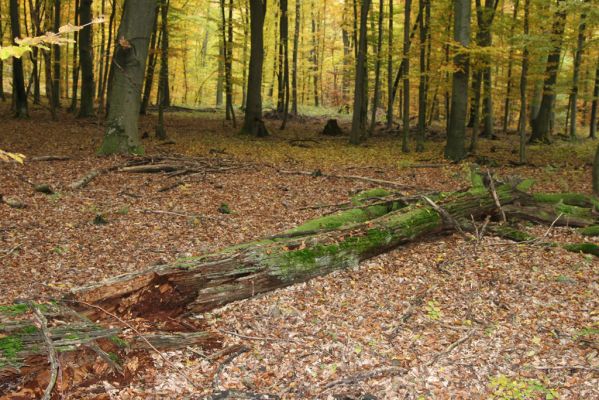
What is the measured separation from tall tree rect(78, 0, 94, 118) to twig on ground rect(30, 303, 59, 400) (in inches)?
634

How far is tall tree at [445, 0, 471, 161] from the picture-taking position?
44.4 feet

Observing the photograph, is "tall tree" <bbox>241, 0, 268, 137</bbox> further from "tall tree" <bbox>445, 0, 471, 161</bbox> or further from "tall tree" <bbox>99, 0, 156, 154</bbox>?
"tall tree" <bbox>445, 0, 471, 161</bbox>

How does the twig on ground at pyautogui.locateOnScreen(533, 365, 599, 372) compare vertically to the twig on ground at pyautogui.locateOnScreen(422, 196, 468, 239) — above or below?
below

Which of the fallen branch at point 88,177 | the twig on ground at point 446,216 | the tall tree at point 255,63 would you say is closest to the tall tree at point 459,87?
the twig on ground at point 446,216

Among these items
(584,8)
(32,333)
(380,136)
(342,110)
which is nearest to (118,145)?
(32,333)

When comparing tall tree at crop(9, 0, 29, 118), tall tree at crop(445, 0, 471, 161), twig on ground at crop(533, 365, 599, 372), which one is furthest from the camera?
tall tree at crop(9, 0, 29, 118)

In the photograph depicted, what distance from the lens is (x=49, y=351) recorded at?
3729 millimetres

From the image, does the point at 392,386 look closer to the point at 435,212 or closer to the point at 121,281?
the point at 121,281

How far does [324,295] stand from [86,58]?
17056mm

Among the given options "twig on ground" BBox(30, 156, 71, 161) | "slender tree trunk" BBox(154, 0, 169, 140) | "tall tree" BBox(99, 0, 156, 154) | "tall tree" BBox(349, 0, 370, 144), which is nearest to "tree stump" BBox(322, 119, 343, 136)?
"tall tree" BBox(349, 0, 370, 144)

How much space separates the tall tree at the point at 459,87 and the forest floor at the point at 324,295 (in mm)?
3928

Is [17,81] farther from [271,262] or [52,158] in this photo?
[271,262]

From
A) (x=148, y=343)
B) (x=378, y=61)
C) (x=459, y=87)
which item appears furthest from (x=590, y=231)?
(x=378, y=61)

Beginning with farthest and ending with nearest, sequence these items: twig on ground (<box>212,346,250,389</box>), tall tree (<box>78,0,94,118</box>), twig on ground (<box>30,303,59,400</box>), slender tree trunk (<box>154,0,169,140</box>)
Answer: tall tree (<box>78,0,94,118</box>), slender tree trunk (<box>154,0,169,140</box>), twig on ground (<box>212,346,250,389</box>), twig on ground (<box>30,303,59,400</box>)
